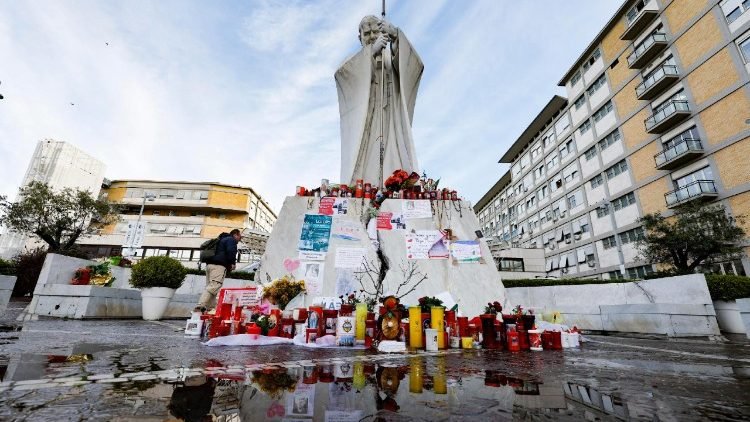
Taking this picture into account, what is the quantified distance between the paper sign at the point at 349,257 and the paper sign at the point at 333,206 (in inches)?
39.1

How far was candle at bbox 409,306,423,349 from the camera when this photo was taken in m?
4.01

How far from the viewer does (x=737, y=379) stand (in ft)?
6.87

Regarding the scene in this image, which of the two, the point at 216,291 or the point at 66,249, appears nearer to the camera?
the point at 216,291

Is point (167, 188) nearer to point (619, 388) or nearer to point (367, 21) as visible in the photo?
point (367, 21)

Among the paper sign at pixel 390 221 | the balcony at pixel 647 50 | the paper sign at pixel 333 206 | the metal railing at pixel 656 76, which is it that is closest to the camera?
the paper sign at pixel 390 221

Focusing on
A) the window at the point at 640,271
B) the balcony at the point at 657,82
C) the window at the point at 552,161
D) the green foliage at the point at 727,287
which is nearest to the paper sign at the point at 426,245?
the green foliage at the point at 727,287

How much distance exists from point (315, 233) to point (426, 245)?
2.50m

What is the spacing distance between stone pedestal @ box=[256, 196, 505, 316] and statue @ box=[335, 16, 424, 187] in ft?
8.85

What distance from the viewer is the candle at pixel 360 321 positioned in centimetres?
414

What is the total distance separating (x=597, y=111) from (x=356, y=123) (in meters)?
30.3

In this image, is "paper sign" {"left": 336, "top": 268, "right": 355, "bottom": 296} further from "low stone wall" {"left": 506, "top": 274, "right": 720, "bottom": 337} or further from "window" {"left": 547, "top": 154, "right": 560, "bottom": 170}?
"window" {"left": 547, "top": 154, "right": 560, "bottom": 170}

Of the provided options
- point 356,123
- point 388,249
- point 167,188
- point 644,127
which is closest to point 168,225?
point 167,188

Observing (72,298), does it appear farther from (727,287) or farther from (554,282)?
(727,287)

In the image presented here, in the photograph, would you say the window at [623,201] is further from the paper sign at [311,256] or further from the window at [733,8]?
the paper sign at [311,256]
